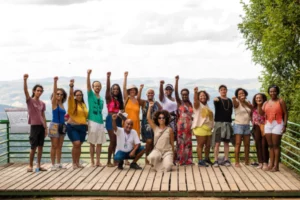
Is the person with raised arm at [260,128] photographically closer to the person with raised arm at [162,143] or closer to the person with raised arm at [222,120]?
the person with raised arm at [222,120]

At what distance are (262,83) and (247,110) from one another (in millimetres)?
18567

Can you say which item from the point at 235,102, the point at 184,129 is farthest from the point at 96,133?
the point at 235,102

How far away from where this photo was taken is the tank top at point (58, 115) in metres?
10.5

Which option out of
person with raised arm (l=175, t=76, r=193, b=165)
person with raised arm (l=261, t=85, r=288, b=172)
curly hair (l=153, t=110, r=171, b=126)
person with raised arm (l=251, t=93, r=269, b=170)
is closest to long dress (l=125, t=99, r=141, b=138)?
curly hair (l=153, t=110, r=171, b=126)

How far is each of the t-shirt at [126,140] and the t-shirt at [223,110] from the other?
5.76 feet

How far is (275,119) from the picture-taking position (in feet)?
33.4

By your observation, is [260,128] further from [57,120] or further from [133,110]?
[57,120]

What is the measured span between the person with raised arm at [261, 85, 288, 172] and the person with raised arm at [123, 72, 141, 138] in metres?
2.63

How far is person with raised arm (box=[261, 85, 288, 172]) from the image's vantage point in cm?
1016

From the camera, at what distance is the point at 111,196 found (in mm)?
8984

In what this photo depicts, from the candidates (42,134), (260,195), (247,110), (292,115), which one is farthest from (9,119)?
(292,115)

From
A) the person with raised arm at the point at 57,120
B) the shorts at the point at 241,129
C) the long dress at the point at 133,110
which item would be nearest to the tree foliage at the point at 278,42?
the shorts at the point at 241,129

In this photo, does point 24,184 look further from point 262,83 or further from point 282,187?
point 262,83

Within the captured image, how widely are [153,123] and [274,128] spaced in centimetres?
242
